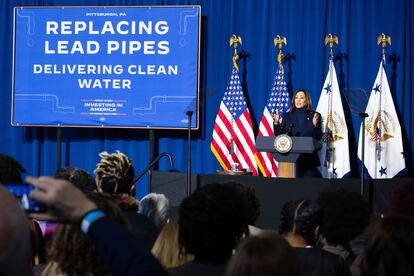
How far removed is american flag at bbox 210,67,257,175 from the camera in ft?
29.0

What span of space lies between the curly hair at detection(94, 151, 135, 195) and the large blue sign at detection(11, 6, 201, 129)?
5516mm

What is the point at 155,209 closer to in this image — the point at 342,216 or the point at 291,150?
the point at 342,216

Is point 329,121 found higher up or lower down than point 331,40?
lower down

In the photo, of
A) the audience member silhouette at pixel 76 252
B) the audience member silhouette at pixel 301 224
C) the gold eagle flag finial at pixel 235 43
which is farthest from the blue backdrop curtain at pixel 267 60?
the audience member silhouette at pixel 76 252

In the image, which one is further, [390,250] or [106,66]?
[106,66]

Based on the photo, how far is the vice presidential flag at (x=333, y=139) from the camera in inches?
333

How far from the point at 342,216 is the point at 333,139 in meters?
5.64

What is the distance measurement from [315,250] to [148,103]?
665 centimetres

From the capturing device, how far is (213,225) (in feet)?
6.65

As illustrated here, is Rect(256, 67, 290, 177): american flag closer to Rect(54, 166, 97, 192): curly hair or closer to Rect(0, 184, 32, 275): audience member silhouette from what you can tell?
Rect(54, 166, 97, 192): curly hair

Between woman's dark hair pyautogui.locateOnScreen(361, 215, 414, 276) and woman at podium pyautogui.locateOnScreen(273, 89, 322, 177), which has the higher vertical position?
woman at podium pyautogui.locateOnScreen(273, 89, 322, 177)

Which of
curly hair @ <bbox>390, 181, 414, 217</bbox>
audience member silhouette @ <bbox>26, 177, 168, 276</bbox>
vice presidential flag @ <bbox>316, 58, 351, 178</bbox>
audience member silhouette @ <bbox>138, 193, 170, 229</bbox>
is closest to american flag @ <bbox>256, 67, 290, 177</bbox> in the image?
vice presidential flag @ <bbox>316, 58, 351, 178</bbox>

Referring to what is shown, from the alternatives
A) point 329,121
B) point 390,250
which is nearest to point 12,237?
point 390,250

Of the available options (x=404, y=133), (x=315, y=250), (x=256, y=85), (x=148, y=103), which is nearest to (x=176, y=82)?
(x=148, y=103)
